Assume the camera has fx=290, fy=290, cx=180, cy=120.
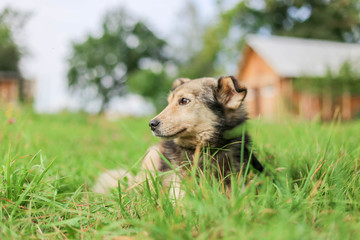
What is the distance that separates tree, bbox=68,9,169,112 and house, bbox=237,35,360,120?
1889cm

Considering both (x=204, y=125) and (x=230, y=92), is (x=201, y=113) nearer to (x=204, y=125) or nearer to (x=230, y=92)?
(x=204, y=125)

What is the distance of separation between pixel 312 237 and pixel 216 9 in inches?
1607

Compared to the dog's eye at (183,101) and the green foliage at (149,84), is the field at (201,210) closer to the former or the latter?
the dog's eye at (183,101)

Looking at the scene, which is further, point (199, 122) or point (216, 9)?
point (216, 9)

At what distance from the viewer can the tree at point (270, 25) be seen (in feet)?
115

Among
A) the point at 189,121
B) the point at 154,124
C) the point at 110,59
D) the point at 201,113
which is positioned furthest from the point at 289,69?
→ the point at 110,59

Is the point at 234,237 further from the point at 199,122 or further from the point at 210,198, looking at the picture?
the point at 199,122

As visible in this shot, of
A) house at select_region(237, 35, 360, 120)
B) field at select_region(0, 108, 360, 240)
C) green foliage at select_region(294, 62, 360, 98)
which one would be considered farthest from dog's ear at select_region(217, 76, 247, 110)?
green foliage at select_region(294, 62, 360, 98)

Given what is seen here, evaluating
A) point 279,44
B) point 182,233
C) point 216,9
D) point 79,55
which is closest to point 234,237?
point 182,233

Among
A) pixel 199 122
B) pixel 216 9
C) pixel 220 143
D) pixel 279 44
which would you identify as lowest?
pixel 220 143

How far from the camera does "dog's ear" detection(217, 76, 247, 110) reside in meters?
2.64

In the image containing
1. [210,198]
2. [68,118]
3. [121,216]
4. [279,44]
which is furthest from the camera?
[279,44]

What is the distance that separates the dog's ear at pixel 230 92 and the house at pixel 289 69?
47.0 ft

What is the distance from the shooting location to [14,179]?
2049 millimetres
